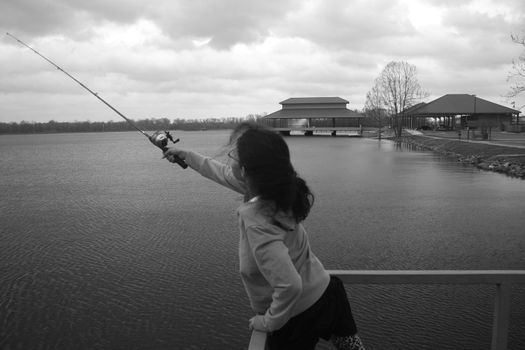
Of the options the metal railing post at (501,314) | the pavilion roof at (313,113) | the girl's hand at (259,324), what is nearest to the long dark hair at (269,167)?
the girl's hand at (259,324)

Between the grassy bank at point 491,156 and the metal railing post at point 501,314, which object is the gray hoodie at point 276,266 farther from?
the grassy bank at point 491,156

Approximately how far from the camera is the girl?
1.90m

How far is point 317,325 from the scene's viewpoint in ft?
7.10

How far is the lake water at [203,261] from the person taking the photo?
5.94 metres

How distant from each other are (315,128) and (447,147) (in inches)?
1960

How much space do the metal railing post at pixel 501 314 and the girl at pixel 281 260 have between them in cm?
116

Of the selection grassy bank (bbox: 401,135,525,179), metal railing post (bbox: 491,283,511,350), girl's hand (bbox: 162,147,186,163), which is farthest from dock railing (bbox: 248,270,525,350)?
grassy bank (bbox: 401,135,525,179)

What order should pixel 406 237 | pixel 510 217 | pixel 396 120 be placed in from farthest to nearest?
1. pixel 396 120
2. pixel 510 217
3. pixel 406 237

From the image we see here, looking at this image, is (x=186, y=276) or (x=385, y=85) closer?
(x=186, y=276)

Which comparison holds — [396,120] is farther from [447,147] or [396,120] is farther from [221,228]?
[221,228]

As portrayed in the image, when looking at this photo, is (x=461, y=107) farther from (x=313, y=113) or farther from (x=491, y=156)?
(x=491, y=156)

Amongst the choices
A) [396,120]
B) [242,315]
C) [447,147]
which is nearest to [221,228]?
[242,315]

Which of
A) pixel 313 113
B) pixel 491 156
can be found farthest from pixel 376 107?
pixel 491 156

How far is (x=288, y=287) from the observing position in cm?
190
